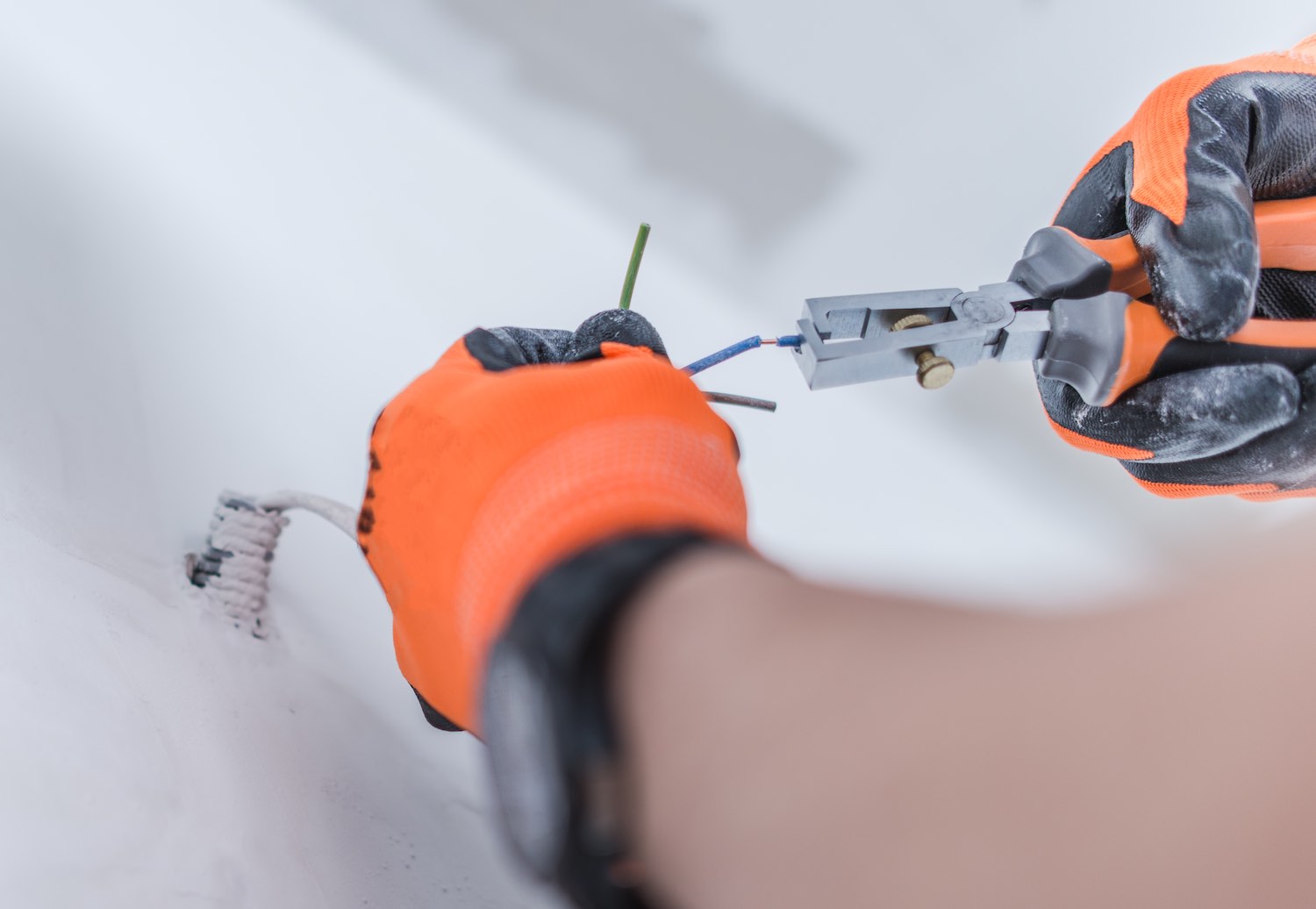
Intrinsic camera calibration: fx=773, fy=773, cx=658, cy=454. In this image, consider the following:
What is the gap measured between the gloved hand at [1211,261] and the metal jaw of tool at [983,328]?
6 centimetres

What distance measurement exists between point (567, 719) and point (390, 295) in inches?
26.2

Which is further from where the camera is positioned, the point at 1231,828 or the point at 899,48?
the point at 899,48

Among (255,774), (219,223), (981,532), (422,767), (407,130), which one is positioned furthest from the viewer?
(981,532)

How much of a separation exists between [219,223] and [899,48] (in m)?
0.73

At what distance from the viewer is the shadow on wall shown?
826 mm

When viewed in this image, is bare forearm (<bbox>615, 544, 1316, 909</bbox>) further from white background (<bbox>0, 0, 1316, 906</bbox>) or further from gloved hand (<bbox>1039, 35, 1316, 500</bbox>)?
gloved hand (<bbox>1039, 35, 1316, 500</bbox>)

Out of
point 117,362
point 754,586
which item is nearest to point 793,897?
point 754,586

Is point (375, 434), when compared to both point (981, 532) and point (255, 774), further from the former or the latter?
point (981, 532)

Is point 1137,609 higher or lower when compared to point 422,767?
higher

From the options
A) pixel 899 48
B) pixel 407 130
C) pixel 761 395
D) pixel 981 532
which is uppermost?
pixel 899 48

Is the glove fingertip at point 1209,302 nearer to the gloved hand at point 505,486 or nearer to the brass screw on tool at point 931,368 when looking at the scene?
the brass screw on tool at point 931,368

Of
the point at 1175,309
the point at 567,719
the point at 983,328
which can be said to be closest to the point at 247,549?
the point at 567,719

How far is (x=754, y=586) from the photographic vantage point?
22 centimetres

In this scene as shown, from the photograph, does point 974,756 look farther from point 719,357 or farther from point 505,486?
point 719,357
